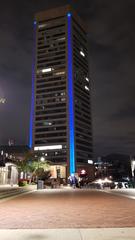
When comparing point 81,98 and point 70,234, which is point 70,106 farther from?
point 70,234

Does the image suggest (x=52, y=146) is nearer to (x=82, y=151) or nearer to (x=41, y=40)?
(x=82, y=151)

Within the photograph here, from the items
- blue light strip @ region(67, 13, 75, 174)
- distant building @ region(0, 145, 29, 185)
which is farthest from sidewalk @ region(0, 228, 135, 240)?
blue light strip @ region(67, 13, 75, 174)

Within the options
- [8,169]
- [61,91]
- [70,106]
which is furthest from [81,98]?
[8,169]

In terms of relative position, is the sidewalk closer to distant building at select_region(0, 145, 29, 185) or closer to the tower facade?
distant building at select_region(0, 145, 29, 185)

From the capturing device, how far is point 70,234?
22.3 feet

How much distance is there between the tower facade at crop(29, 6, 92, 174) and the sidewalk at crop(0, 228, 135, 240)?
134235mm

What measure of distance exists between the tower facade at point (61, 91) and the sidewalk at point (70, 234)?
134m

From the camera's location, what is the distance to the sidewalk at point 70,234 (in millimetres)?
6457

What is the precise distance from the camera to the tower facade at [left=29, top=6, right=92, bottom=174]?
145 meters

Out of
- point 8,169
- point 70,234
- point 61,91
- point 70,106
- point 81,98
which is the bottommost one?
point 70,234

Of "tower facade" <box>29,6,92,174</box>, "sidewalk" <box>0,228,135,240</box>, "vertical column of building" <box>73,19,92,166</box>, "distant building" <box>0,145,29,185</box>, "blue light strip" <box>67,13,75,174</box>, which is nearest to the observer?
"sidewalk" <box>0,228,135,240</box>

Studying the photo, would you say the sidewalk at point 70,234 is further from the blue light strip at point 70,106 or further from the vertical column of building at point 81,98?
the vertical column of building at point 81,98

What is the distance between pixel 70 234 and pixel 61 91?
149 m

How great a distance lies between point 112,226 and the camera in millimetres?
7723
